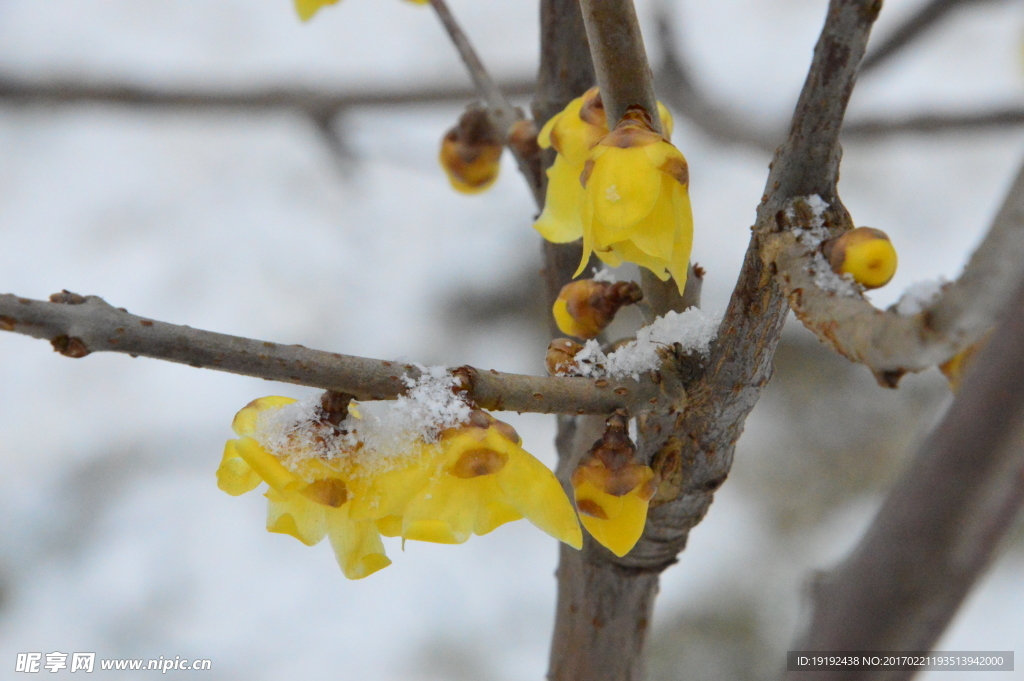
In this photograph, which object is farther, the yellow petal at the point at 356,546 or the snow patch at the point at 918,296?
the yellow petal at the point at 356,546

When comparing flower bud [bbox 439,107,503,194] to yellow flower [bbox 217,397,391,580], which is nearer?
yellow flower [bbox 217,397,391,580]

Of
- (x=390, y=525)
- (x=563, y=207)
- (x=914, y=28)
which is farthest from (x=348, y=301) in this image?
(x=390, y=525)

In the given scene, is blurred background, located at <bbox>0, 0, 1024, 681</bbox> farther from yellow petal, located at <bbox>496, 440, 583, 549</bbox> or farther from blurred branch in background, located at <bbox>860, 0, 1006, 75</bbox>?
yellow petal, located at <bbox>496, 440, 583, 549</bbox>

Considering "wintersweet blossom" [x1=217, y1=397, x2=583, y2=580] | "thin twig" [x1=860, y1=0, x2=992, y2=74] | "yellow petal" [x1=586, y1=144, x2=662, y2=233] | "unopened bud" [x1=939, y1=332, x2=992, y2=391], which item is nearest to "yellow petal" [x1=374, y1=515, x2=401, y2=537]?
"wintersweet blossom" [x1=217, y1=397, x2=583, y2=580]

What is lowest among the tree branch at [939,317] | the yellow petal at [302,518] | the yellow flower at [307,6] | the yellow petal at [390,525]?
the tree branch at [939,317]

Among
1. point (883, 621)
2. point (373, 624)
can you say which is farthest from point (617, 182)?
point (373, 624)

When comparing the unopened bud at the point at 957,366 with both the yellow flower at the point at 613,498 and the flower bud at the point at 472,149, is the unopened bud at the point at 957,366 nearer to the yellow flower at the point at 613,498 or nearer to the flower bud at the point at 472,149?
the yellow flower at the point at 613,498

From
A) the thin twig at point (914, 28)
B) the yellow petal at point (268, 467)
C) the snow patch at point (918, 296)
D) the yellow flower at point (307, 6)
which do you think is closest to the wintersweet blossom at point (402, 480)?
the yellow petal at point (268, 467)

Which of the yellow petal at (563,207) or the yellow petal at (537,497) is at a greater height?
the yellow petal at (563,207)
